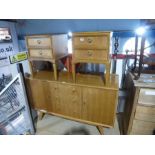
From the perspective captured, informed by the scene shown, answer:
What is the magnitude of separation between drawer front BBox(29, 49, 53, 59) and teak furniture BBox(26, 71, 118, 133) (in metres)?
0.32

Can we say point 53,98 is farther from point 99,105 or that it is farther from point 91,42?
point 91,42

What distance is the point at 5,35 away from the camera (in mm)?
2172

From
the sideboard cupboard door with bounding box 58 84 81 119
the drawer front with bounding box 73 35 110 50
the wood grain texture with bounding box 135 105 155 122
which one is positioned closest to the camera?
the drawer front with bounding box 73 35 110 50

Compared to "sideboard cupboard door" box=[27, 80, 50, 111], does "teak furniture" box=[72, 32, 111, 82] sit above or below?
above

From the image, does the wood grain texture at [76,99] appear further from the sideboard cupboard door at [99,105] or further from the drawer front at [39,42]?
the drawer front at [39,42]

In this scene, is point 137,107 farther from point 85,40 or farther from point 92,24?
point 92,24

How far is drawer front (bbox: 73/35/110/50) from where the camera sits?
128 cm

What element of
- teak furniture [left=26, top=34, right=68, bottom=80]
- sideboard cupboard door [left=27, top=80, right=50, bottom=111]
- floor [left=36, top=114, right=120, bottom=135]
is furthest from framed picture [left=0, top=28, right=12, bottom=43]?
floor [left=36, top=114, right=120, bottom=135]

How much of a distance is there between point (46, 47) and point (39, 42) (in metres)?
0.11

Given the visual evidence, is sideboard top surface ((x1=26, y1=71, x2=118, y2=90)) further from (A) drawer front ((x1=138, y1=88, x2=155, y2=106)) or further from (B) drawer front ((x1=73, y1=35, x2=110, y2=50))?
(B) drawer front ((x1=73, y1=35, x2=110, y2=50))

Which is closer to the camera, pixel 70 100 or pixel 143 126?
pixel 143 126

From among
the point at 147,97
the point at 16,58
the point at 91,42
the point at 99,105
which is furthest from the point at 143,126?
the point at 16,58

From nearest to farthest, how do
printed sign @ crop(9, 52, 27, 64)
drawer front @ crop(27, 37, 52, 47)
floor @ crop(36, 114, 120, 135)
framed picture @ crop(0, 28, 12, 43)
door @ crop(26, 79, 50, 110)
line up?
printed sign @ crop(9, 52, 27, 64), drawer front @ crop(27, 37, 52, 47), door @ crop(26, 79, 50, 110), floor @ crop(36, 114, 120, 135), framed picture @ crop(0, 28, 12, 43)

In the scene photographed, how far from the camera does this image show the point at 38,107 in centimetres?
199
